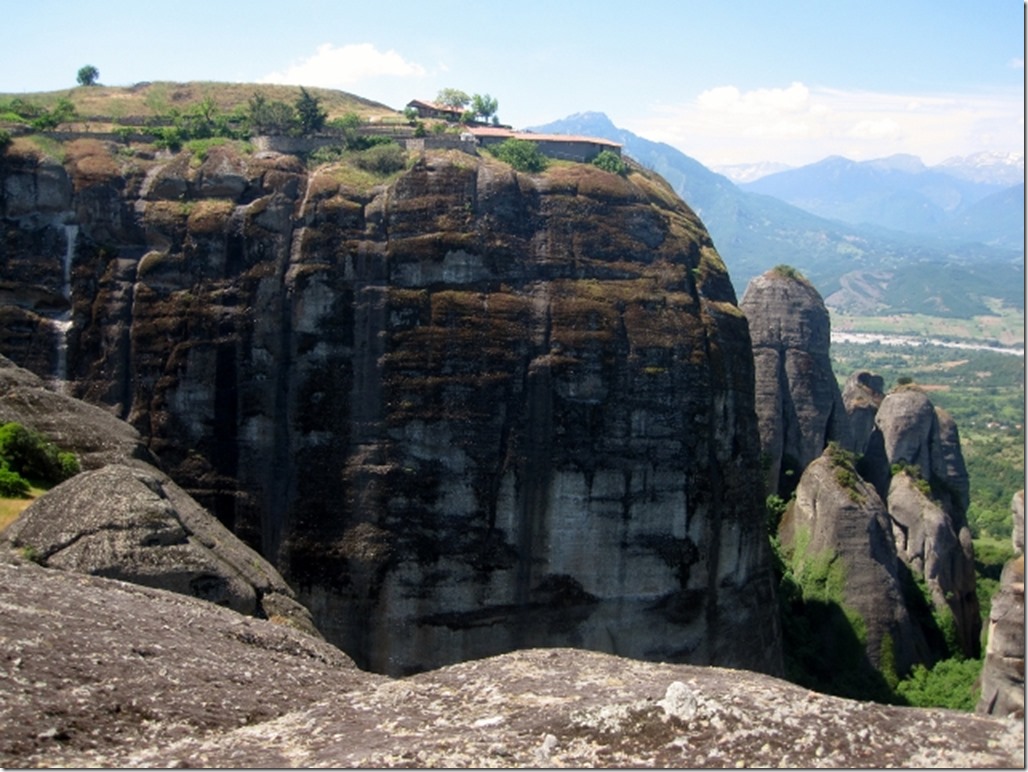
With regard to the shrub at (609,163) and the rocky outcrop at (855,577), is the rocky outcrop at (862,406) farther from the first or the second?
the shrub at (609,163)

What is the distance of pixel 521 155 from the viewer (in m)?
41.1

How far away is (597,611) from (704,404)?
25.6 feet

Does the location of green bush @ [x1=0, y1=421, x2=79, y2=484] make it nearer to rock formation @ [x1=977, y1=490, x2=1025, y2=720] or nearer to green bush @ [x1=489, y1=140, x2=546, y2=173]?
green bush @ [x1=489, y1=140, x2=546, y2=173]

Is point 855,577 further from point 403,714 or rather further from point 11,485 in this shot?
point 403,714

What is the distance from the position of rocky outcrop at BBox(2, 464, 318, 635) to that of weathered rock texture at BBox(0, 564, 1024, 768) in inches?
154

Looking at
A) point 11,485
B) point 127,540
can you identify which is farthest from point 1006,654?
point 11,485

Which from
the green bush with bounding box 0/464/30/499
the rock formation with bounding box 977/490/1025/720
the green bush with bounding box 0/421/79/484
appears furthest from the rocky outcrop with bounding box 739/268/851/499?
the green bush with bounding box 0/464/30/499

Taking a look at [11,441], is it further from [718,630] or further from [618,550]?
[718,630]

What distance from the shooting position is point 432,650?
1368 inches

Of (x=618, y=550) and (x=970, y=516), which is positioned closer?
(x=618, y=550)

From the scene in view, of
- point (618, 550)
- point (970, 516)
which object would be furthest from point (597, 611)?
point (970, 516)

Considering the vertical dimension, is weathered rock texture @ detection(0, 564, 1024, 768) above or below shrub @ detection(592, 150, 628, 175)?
below

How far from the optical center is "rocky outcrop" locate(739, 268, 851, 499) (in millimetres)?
50625

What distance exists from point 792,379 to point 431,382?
2193 centimetres
